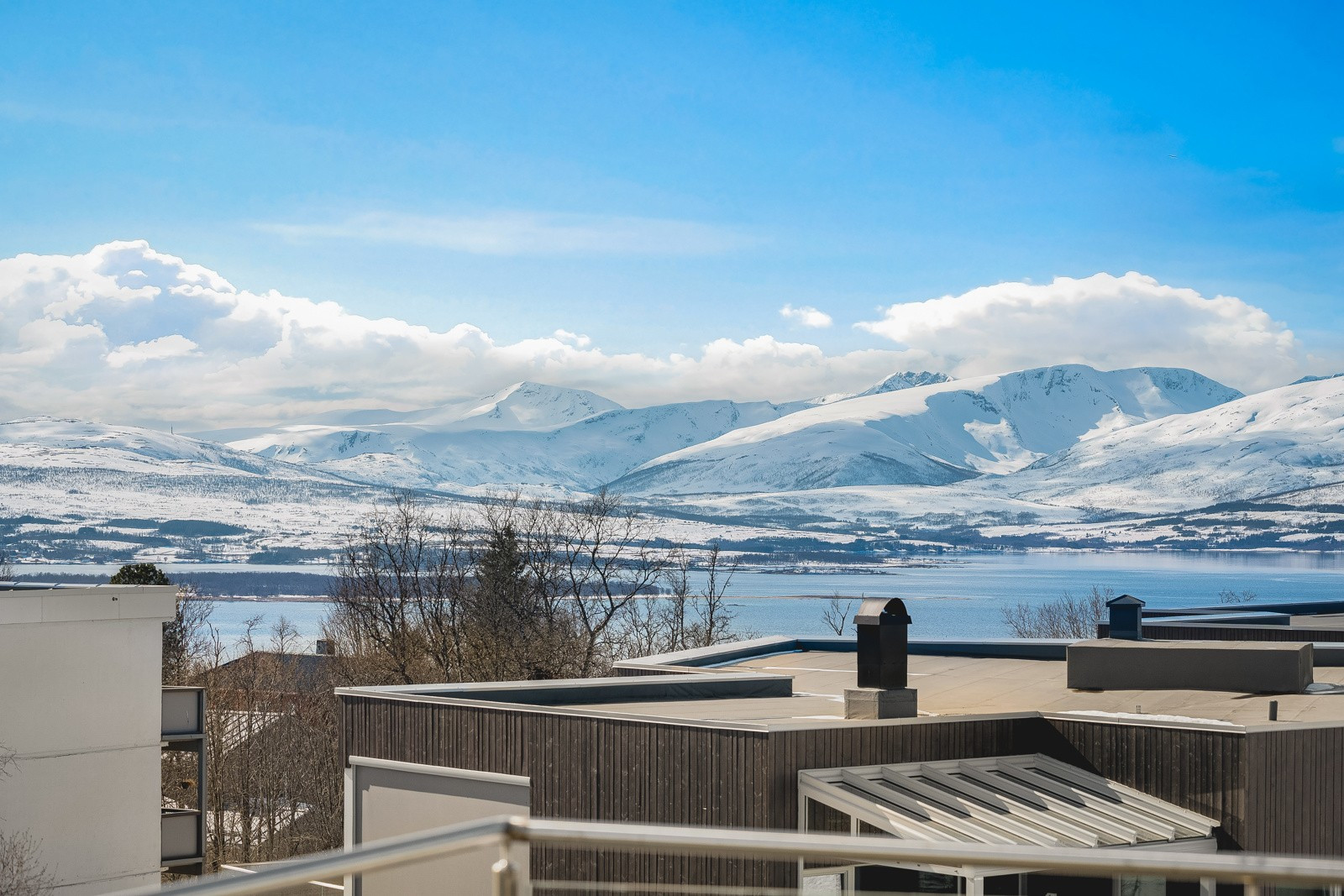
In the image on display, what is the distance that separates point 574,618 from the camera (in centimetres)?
4572

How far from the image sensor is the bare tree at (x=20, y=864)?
1505 centimetres

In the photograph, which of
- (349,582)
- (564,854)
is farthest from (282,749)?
(564,854)

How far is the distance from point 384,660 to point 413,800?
31971 millimetres

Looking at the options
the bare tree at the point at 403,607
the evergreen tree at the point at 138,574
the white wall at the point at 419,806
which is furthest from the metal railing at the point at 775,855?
the bare tree at the point at 403,607

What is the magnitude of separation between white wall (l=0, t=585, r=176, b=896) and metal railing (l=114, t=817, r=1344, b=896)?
15.5m

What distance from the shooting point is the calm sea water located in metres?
103

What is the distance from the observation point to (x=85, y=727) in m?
16.0

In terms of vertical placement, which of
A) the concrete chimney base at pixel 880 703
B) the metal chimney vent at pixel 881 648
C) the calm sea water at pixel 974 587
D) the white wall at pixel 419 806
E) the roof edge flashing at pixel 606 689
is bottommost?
the calm sea water at pixel 974 587

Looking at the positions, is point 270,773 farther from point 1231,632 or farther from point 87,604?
point 1231,632

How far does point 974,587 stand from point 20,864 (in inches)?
5384

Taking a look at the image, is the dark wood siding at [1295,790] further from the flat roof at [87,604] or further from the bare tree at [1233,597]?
the bare tree at [1233,597]

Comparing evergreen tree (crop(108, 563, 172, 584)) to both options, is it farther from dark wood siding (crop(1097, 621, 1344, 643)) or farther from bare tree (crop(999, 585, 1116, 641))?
bare tree (crop(999, 585, 1116, 641))

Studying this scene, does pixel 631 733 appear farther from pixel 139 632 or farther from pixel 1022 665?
pixel 139 632

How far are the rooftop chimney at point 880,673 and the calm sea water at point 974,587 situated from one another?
2921 inches
